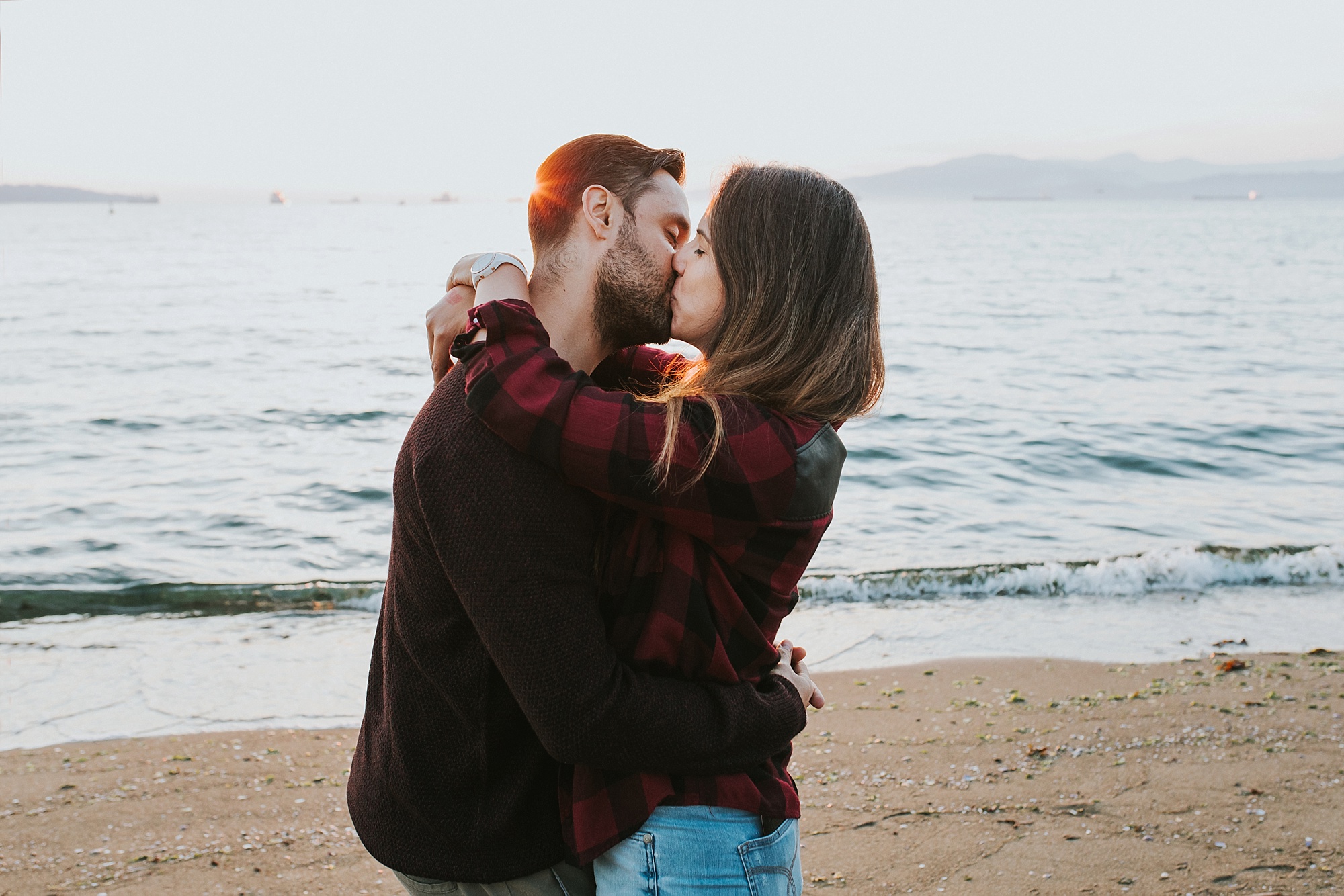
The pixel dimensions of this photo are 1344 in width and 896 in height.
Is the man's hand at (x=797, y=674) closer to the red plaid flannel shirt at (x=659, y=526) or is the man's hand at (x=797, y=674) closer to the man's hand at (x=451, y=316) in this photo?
the red plaid flannel shirt at (x=659, y=526)

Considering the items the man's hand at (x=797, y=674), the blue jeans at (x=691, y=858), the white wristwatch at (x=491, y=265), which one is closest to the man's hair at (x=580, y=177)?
the white wristwatch at (x=491, y=265)

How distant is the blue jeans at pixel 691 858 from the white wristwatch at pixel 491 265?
3.70ft

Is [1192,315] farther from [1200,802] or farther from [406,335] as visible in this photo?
[1200,802]

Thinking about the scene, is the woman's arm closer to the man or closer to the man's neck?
the man

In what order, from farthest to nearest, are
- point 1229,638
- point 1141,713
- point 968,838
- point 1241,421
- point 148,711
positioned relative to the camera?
1. point 1241,421
2. point 1229,638
3. point 148,711
4. point 1141,713
5. point 968,838

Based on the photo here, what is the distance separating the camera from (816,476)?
6.02 feet

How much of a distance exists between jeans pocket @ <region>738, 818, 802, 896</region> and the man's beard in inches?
42.2

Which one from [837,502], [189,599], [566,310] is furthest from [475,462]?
[837,502]

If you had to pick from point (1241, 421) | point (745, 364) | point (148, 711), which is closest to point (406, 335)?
point (1241, 421)

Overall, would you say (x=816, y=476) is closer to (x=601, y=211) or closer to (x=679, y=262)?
(x=679, y=262)

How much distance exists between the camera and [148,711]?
579 cm

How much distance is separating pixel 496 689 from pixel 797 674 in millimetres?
640

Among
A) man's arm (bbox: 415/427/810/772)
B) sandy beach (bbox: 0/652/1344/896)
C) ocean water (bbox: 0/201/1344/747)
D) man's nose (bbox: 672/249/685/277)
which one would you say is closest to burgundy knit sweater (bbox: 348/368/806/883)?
man's arm (bbox: 415/427/810/772)

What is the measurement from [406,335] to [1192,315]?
21.0 metres
